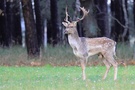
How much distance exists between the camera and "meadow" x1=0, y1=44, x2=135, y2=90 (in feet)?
39.2

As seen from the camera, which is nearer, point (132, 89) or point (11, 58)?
point (132, 89)

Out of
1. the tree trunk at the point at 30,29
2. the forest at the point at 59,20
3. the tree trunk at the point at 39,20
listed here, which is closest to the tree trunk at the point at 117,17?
the forest at the point at 59,20

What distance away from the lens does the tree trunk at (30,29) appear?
75.4 feet

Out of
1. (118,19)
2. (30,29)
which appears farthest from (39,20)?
(118,19)

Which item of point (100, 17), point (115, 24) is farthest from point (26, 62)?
point (115, 24)

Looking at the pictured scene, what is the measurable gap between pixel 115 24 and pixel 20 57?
18.5 m

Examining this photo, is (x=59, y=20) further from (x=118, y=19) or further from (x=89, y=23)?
(x=89, y=23)

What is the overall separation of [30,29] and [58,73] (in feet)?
22.5

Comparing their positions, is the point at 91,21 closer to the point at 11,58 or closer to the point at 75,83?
the point at 11,58

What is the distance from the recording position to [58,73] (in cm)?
1670

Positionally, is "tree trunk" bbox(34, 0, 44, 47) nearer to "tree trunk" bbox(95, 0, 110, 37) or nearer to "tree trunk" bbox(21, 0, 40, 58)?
"tree trunk" bbox(95, 0, 110, 37)

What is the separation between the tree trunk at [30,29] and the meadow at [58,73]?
1.44 feet

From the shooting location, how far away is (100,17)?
1092 inches

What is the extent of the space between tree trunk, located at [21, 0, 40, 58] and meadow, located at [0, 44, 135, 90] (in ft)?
1.44
